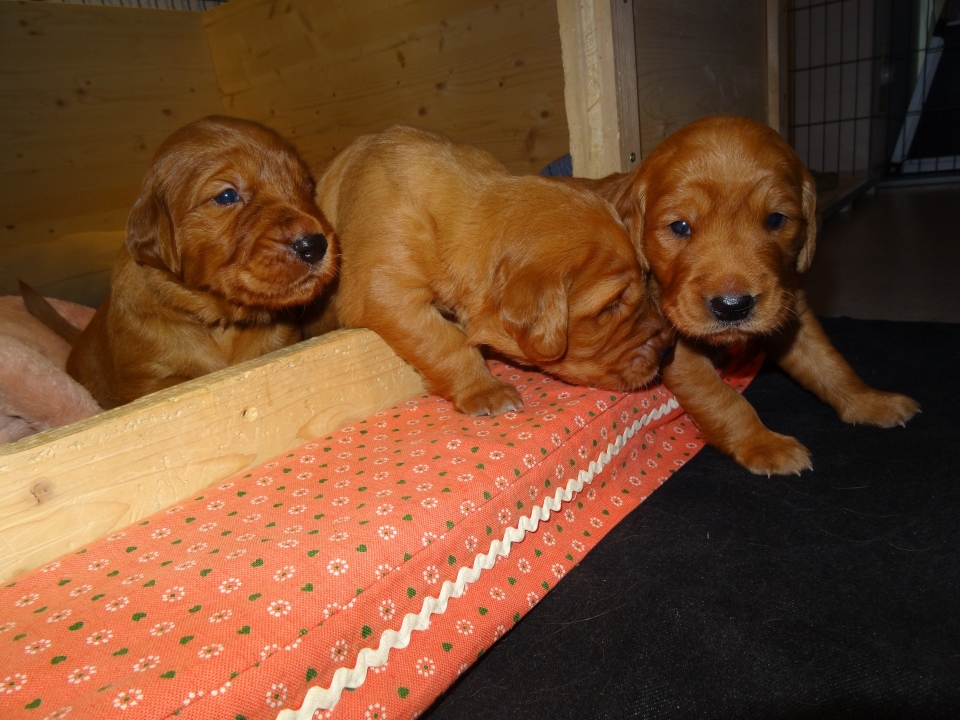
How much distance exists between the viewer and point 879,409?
9.29ft

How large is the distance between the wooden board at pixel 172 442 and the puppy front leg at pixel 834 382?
1.76 m

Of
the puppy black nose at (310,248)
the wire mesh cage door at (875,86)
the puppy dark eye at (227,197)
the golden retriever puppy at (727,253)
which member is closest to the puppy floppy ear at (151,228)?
the puppy dark eye at (227,197)

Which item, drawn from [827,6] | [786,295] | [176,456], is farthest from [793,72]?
[176,456]

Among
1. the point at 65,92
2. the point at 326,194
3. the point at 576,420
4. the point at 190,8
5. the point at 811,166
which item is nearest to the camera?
the point at 576,420

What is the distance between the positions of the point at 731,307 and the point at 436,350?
109 centimetres

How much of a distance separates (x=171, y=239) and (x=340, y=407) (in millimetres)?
866

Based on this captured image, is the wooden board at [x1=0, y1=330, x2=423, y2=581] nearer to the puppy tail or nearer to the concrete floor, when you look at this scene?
the puppy tail

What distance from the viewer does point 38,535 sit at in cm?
188

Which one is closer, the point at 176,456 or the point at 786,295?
the point at 176,456

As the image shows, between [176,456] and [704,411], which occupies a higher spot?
[176,456]

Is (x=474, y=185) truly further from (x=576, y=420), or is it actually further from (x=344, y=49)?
(x=344, y=49)

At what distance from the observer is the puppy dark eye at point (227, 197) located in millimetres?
2471

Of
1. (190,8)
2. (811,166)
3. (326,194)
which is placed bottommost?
(811,166)

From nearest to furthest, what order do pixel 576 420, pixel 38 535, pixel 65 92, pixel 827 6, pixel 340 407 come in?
pixel 38 535
pixel 576 420
pixel 340 407
pixel 65 92
pixel 827 6
